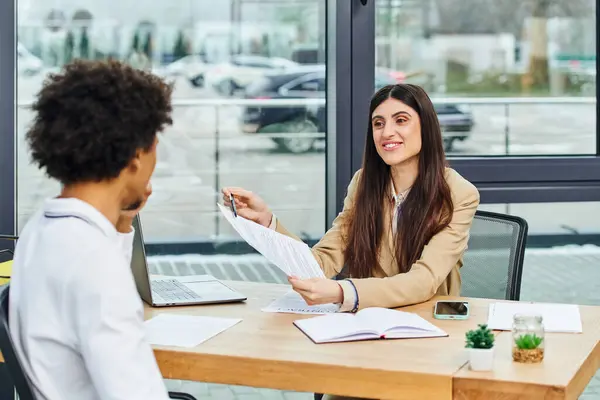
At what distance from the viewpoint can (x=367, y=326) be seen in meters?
2.02

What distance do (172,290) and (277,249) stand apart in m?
0.37

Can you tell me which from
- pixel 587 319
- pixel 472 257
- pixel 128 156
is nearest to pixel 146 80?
pixel 128 156

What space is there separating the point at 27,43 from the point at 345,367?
7.38ft

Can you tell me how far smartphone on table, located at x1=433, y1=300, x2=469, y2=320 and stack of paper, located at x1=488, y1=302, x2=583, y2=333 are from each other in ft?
0.20

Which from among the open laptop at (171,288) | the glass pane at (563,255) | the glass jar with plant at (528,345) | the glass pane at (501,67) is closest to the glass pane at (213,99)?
the glass pane at (501,67)

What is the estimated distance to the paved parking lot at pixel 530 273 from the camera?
3713 millimetres

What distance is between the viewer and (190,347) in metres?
1.93

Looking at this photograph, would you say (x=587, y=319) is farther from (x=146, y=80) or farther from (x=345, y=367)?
(x=146, y=80)

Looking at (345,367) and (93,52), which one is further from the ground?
(93,52)

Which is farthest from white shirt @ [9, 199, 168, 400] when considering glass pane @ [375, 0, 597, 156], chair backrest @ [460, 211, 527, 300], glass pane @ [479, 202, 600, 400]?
glass pane @ [479, 202, 600, 400]

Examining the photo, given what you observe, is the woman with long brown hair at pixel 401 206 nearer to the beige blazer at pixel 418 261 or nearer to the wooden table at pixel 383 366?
the beige blazer at pixel 418 261

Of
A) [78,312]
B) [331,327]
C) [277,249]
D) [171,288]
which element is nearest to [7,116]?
[171,288]

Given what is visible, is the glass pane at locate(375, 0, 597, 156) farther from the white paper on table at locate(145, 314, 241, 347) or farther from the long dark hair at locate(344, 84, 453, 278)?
the white paper on table at locate(145, 314, 241, 347)

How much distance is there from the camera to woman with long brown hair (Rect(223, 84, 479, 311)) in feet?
8.44
